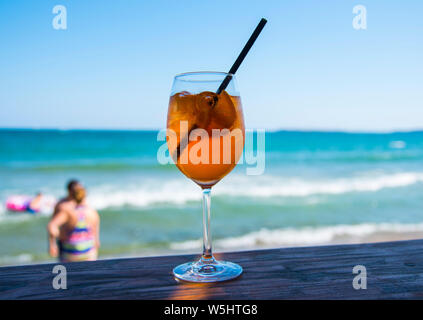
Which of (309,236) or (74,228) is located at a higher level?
(74,228)

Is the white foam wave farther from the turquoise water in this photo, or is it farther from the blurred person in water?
the blurred person in water

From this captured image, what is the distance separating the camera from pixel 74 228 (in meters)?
5.15

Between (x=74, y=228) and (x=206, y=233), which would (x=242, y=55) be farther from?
(x=74, y=228)

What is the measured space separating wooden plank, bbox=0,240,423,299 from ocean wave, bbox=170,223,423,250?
21.0ft

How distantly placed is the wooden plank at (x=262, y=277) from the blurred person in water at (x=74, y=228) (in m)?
4.48

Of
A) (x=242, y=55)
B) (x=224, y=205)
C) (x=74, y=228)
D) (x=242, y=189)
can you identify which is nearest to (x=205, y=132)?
(x=242, y=55)

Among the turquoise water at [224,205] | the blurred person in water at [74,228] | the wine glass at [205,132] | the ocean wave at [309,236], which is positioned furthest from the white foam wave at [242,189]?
the wine glass at [205,132]

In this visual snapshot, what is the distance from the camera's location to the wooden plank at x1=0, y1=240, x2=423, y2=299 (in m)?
0.72

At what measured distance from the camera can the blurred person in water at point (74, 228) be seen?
16.8 feet

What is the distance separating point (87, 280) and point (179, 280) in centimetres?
19

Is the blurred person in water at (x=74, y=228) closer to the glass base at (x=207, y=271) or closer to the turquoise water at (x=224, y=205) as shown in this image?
the turquoise water at (x=224, y=205)

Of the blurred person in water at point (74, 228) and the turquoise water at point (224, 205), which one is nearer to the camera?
the blurred person in water at point (74, 228)

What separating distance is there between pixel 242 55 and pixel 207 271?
1.75ft

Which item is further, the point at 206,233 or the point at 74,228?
the point at 74,228
